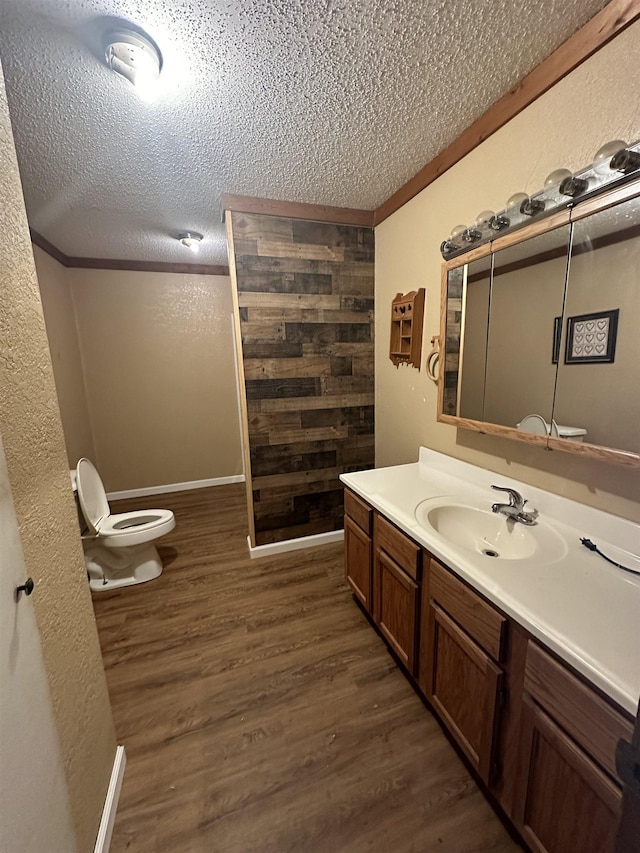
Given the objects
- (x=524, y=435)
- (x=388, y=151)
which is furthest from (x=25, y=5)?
(x=524, y=435)

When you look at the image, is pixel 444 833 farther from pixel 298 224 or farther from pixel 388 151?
pixel 298 224

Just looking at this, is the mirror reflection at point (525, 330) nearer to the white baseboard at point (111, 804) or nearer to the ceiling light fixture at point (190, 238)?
the white baseboard at point (111, 804)

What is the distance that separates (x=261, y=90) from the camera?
1.34 m

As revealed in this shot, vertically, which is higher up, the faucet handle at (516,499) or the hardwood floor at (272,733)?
the faucet handle at (516,499)

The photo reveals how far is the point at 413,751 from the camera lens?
51.6 inches

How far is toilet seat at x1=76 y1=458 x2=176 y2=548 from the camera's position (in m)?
2.23

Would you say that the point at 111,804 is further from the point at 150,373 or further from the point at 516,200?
the point at 150,373

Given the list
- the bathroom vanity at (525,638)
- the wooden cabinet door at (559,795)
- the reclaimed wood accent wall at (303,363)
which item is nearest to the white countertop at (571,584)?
the bathroom vanity at (525,638)

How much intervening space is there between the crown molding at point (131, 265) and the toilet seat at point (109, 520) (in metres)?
2.11

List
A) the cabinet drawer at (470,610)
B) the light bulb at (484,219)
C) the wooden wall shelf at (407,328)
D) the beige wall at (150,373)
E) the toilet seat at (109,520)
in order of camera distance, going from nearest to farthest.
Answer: the cabinet drawer at (470,610), the light bulb at (484,219), the wooden wall shelf at (407,328), the toilet seat at (109,520), the beige wall at (150,373)

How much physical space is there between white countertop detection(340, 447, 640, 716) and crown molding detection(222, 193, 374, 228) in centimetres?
194

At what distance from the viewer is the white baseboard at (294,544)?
2.60 meters

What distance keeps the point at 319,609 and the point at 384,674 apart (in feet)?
1.77

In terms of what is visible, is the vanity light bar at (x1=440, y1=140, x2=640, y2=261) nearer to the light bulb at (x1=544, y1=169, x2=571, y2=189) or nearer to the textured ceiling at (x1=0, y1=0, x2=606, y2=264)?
the light bulb at (x1=544, y1=169, x2=571, y2=189)
